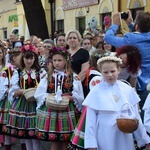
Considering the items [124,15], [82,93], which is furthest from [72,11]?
[82,93]

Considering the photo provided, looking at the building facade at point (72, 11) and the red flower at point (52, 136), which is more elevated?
the building facade at point (72, 11)

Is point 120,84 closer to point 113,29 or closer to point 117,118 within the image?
point 117,118

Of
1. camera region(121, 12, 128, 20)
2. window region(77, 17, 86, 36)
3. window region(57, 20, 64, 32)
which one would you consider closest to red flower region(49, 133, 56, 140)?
camera region(121, 12, 128, 20)

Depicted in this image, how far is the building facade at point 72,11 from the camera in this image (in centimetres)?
1757

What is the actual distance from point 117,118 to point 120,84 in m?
0.43

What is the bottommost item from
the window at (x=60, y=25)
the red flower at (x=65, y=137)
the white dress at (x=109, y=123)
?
the red flower at (x=65, y=137)

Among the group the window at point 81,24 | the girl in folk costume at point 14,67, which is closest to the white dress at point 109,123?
the girl in folk costume at point 14,67

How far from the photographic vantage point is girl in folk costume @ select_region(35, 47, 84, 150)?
Result: 5.16 metres

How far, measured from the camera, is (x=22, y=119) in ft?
18.8

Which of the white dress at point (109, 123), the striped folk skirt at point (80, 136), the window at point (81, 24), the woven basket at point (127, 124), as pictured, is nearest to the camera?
the woven basket at point (127, 124)

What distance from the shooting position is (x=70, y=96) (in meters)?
5.24

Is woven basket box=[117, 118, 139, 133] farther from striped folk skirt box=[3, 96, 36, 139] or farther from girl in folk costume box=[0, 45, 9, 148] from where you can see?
girl in folk costume box=[0, 45, 9, 148]

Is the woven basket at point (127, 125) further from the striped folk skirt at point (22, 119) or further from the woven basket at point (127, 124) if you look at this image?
the striped folk skirt at point (22, 119)

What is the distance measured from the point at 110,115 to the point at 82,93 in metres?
1.31
